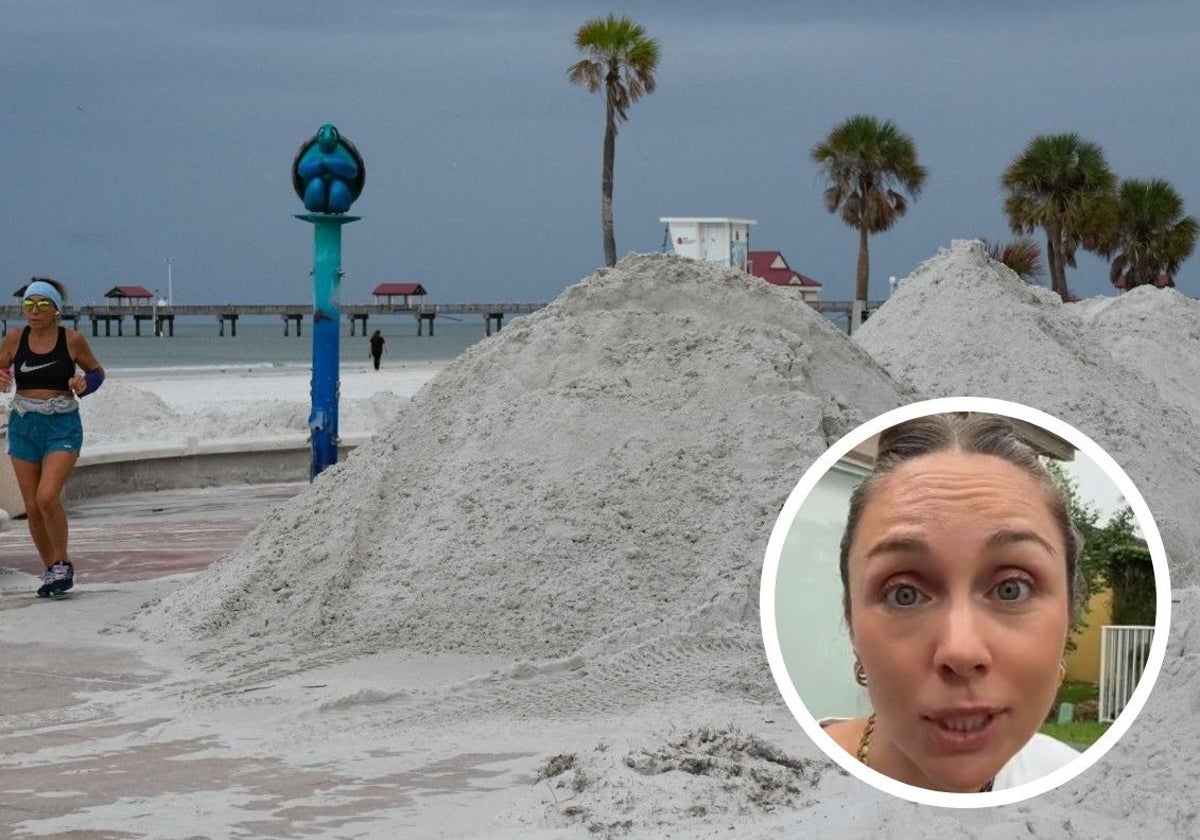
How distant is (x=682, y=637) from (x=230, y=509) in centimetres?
802

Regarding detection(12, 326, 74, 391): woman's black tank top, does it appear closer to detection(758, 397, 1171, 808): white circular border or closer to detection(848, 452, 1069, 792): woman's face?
detection(758, 397, 1171, 808): white circular border

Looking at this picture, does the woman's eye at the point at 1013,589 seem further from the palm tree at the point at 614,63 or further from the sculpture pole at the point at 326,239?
the palm tree at the point at 614,63

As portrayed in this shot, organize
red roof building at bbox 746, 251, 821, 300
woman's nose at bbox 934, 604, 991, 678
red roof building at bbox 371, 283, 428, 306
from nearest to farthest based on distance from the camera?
woman's nose at bbox 934, 604, 991, 678
red roof building at bbox 746, 251, 821, 300
red roof building at bbox 371, 283, 428, 306

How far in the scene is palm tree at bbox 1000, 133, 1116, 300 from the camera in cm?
4447

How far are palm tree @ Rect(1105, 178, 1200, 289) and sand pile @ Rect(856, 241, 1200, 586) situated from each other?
3674 centimetres

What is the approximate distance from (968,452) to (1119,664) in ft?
0.70

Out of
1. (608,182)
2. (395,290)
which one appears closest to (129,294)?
(395,290)

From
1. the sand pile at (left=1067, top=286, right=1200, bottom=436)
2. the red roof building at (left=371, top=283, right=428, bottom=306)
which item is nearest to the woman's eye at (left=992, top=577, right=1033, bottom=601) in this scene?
the sand pile at (left=1067, top=286, right=1200, bottom=436)

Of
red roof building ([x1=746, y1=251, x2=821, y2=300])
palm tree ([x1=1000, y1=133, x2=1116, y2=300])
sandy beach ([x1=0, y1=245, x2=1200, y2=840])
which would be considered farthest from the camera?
red roof building ([x1=746, y1=251, x2=821, y2=300])

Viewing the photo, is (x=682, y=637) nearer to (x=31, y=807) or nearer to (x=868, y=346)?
(x=31, y=807)

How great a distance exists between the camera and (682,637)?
6.80m

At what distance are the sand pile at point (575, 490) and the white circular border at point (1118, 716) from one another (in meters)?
5.14

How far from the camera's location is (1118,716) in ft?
4.44

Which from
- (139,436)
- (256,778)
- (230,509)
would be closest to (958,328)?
(230,509)
